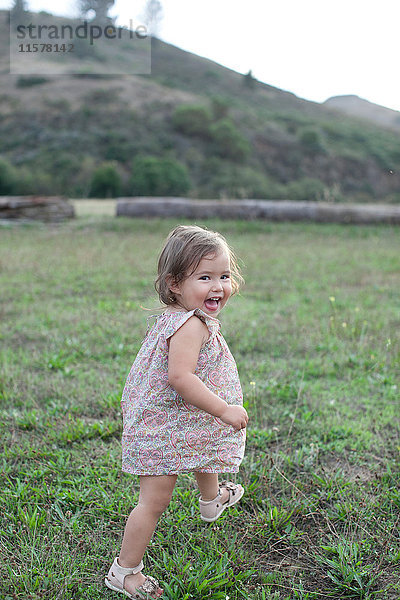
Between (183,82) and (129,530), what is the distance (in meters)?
47.8

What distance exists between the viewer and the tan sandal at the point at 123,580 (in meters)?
1.80

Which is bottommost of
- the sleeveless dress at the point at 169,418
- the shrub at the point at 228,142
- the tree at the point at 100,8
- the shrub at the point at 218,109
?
the sleeveless dress at the point at 169,418

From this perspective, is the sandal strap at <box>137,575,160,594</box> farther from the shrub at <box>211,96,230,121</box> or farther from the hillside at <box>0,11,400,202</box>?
the shrub at <box>211,96,230,121</box>

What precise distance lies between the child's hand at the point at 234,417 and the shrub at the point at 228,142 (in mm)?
31667

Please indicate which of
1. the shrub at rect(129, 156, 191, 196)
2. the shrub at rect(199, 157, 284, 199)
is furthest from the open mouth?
the shrub at rect(199, 157, 284, 199)

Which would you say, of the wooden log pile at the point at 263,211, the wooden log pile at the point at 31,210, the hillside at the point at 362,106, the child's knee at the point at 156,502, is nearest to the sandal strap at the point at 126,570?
the child's knee at the point at 156,502

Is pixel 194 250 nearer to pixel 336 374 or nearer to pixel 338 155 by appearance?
pixel 336 374

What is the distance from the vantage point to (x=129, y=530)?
1803mm

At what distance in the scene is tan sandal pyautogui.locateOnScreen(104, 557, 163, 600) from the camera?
71.0 inches

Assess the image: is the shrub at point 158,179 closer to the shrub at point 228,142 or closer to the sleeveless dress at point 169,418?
the shrub at point 228,142

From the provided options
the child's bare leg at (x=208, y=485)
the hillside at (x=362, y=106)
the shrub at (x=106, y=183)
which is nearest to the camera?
the child's bare leg at (x=208, y=485)

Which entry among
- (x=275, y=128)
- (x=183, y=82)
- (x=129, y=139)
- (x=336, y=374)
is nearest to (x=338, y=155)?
(x=275, y=128)

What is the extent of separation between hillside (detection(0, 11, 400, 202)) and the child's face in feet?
67.5

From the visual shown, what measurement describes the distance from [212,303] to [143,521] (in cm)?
78
